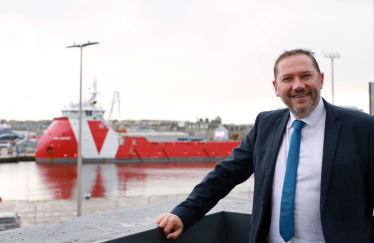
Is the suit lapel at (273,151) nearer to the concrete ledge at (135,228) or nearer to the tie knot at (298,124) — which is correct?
the tie knot at (298,124)

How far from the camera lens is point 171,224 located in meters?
1.33

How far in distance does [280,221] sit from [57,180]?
19857 mm

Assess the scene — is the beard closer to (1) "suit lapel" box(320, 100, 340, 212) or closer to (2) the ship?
(1) "suit lapel" box(320, 100, 340, 212)

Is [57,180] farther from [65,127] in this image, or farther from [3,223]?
[3,223]

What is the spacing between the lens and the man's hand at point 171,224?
51.9 inches

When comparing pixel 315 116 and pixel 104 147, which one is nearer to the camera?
pixel 315 116

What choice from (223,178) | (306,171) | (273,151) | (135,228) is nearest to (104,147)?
(223,178)

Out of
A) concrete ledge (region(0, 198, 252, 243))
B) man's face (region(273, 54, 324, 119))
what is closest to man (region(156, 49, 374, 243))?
man's face (region(273, 54, 324, 119))

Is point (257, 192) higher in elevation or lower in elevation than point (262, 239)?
higher

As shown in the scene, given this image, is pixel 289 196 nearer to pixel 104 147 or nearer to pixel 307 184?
pixel 307 184

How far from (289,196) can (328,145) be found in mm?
223

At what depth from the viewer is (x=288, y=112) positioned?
1418 millimetres

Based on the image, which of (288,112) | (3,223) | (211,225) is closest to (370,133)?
(288,112)

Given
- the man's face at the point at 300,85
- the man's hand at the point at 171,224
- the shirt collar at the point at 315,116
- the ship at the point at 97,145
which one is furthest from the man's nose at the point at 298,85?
the ship at the point at 97,145
